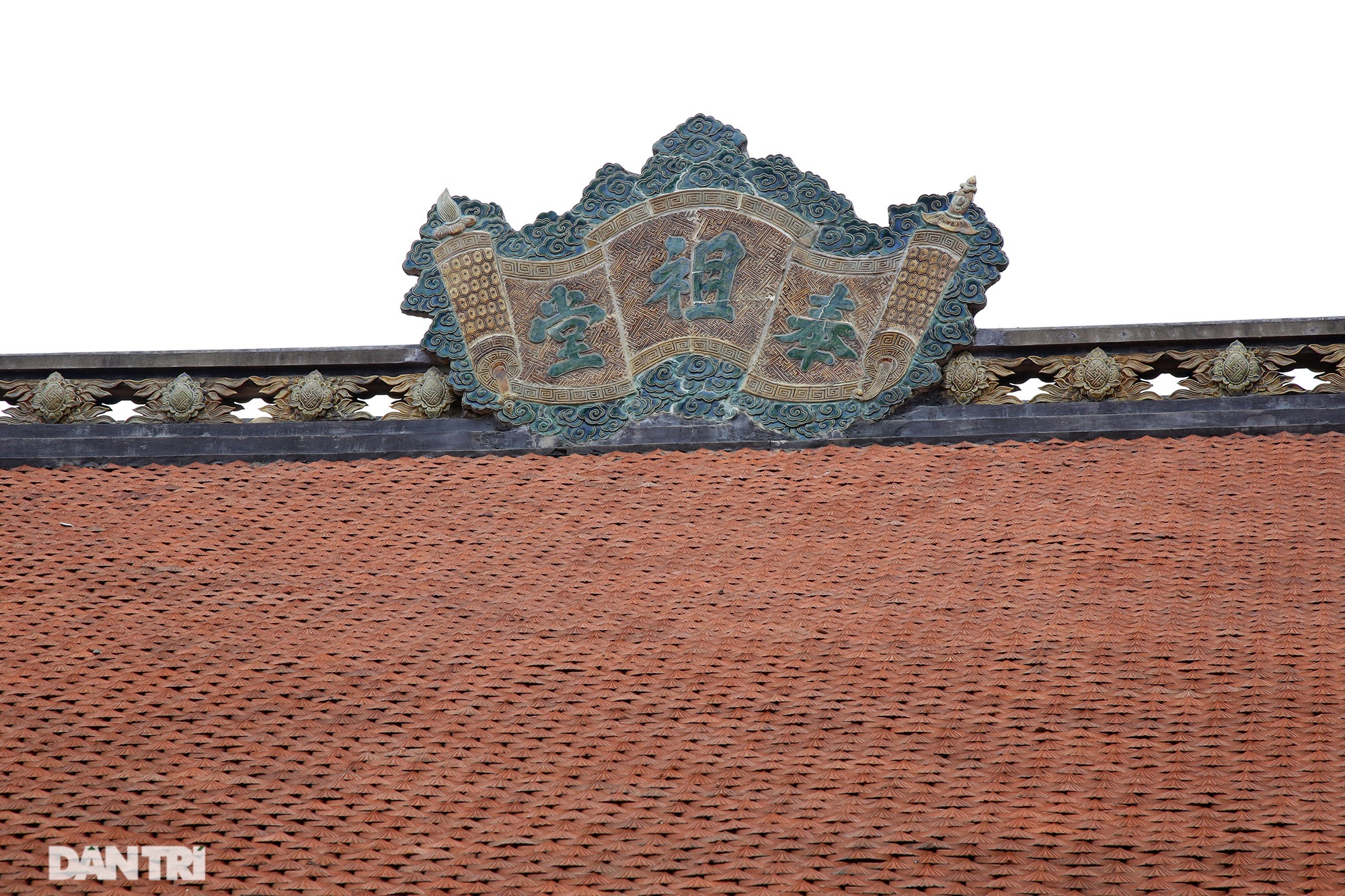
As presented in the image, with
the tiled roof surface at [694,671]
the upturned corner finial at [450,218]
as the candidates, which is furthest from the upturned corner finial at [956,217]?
the upturned corner finial at [450,218]

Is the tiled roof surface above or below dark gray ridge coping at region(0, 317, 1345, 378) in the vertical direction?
below

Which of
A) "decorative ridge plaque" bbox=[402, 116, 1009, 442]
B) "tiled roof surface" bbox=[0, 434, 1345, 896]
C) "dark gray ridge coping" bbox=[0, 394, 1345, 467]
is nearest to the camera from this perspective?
"tiled roof surface" bbox=[0, 434, 1345, 896]

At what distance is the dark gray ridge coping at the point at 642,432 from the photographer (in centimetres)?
1062

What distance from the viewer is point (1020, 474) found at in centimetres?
1018

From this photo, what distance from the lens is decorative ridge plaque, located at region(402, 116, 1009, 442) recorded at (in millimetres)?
10945

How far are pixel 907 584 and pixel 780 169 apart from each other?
11.1 ft

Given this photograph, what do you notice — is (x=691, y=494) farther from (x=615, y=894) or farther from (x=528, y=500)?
(x=615, y=894)

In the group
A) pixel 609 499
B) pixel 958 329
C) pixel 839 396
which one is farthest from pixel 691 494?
pixel 958 329
